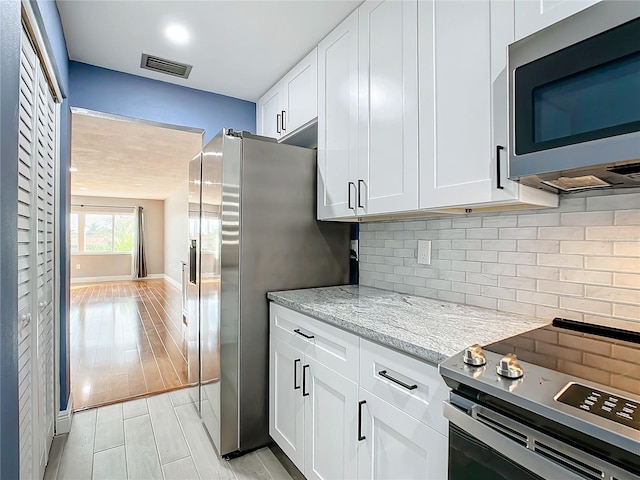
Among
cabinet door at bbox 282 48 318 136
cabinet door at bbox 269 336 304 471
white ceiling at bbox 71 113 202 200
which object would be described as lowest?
cabinet door at bbox 269 336 304 471

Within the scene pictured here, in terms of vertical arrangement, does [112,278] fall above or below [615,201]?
below

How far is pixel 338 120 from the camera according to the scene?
1905 mm

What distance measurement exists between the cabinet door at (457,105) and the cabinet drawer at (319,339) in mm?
632

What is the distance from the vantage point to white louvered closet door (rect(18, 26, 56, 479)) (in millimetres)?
1308

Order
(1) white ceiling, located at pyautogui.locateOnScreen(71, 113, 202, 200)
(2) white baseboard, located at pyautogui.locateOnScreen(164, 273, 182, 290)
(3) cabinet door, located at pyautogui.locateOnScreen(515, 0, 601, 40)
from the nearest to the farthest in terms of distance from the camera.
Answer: (3) cabinet door, located at pyautogui.locateOnScreen(515, 0, 601, 40)
(1) white ceiling, located at pyautogui.locateOnScreen(71, 113, 202, 200)
(2) white baseboard, located at pyautogui.locateOnScreen(164, 273, 182, 290)

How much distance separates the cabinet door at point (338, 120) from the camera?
1.80 metres

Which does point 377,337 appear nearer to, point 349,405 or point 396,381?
point 396,381

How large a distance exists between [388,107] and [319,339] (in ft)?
3.53

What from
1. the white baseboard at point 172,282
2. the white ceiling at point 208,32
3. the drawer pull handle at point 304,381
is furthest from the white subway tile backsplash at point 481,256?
the white baseboard at point 172,282

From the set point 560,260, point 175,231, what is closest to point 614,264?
point 560,260

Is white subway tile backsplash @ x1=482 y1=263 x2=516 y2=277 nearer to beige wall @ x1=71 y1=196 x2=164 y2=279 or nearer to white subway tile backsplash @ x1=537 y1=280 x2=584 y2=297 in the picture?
white subway tile backsplash @ x1=537 y1=280 x2=584 y2=297

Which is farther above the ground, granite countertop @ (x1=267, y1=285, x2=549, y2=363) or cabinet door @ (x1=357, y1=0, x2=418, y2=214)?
cabinet door @ (x1=357, y1=0, x2=418, y2=214)

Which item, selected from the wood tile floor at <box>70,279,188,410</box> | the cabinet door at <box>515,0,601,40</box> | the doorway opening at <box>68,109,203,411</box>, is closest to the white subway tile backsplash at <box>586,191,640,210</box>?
the cabinet door at <box>515,0,601,40</box>

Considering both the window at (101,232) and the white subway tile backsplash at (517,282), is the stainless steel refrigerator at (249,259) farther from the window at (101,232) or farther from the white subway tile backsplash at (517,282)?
the window at (101,232)
